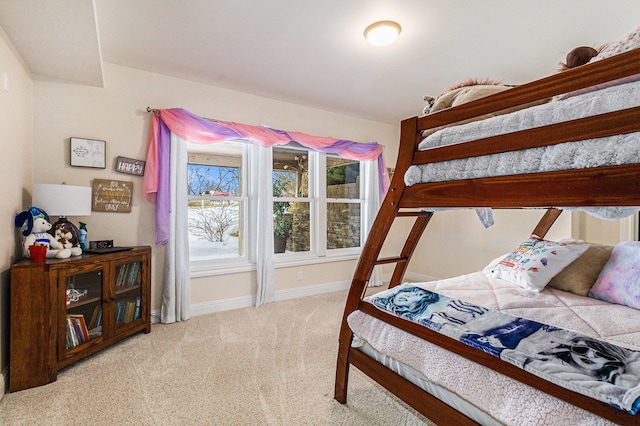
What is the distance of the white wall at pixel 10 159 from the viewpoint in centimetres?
177

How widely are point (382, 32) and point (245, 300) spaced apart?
114 inches

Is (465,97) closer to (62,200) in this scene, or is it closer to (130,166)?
(62,200)

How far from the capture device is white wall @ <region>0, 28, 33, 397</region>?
69.6 inches

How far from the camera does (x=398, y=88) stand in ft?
10.3

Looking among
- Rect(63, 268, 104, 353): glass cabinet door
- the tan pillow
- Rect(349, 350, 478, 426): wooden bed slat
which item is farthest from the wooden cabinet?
the tan pillow

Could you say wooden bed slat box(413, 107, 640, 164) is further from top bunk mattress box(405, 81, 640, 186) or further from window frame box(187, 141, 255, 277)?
window frame box(187, 141, 255, 277)

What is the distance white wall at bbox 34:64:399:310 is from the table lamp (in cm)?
45

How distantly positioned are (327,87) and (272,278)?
2214mm

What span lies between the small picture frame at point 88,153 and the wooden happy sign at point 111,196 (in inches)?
6.2

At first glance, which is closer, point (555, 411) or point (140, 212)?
point (555, 411)

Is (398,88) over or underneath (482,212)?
over

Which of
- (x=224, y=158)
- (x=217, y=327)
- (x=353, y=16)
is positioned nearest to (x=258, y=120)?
(x=224, y=158)

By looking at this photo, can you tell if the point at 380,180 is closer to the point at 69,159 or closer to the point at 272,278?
the point at 272,278

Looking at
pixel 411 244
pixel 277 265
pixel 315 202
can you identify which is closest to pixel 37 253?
Answer: pixel 277 265
